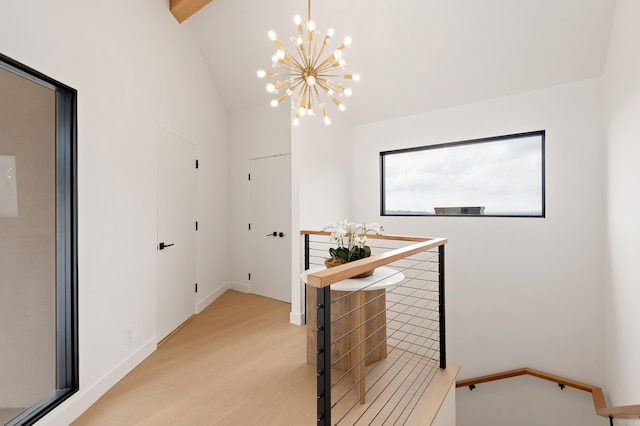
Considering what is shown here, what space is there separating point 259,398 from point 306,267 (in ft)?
5.01

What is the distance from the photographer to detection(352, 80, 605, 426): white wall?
3041mm

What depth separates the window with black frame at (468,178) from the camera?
3.47 meters

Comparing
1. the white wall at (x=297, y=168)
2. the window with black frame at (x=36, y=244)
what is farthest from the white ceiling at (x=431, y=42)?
the window with black frame at (x=36, y=244)

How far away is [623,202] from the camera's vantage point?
2.21 meters

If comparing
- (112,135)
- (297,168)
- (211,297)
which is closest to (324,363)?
(112,135)

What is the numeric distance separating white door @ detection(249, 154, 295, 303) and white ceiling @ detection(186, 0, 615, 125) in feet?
4.22

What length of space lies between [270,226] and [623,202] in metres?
3.79

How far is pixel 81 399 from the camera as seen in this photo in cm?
204

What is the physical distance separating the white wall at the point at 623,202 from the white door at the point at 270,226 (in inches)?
134

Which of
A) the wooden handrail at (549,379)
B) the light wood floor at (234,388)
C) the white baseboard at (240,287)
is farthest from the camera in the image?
the white baseboard at (240,287)

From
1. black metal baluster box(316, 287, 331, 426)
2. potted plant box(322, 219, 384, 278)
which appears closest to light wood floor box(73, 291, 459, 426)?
black metal baluster box(316, 287, 331, 426)

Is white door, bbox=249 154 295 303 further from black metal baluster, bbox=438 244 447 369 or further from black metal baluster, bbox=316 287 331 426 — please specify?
black metal baluster, bbox=316 287 331 426

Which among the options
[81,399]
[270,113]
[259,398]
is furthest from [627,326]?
[270,113]

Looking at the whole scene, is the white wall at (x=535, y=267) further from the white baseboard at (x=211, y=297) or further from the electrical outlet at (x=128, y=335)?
the electrical outlet at (x=128, y=335)
